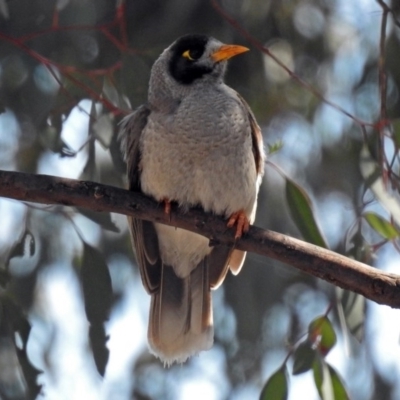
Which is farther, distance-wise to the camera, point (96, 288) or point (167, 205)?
point (96, 288)

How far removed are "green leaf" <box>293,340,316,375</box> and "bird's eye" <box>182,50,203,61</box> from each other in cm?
124

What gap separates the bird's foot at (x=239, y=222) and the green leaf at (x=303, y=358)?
1.86 ft

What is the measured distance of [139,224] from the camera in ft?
11.2

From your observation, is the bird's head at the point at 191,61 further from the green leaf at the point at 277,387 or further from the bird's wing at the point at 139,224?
the green leaf at the point at 277,387

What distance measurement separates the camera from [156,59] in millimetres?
3688

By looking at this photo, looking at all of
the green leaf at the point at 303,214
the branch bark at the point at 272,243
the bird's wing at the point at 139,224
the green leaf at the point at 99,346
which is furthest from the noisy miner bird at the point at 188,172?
the green leaf at the point at 99,346

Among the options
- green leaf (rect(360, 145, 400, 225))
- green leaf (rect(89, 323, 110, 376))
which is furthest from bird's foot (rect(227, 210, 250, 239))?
green leaf (rect(89, 323, 110, 376))

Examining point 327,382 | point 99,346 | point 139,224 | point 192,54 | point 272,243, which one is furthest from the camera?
point 192,54

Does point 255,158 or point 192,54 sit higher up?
point 192,54

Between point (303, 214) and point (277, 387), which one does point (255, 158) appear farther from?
point (277, 387)

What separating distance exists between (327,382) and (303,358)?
0.39 ft

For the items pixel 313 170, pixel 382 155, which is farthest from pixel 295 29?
pixel 382 155

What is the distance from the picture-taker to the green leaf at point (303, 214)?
125 inches

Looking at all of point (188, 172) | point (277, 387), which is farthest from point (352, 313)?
point (188, 172)
